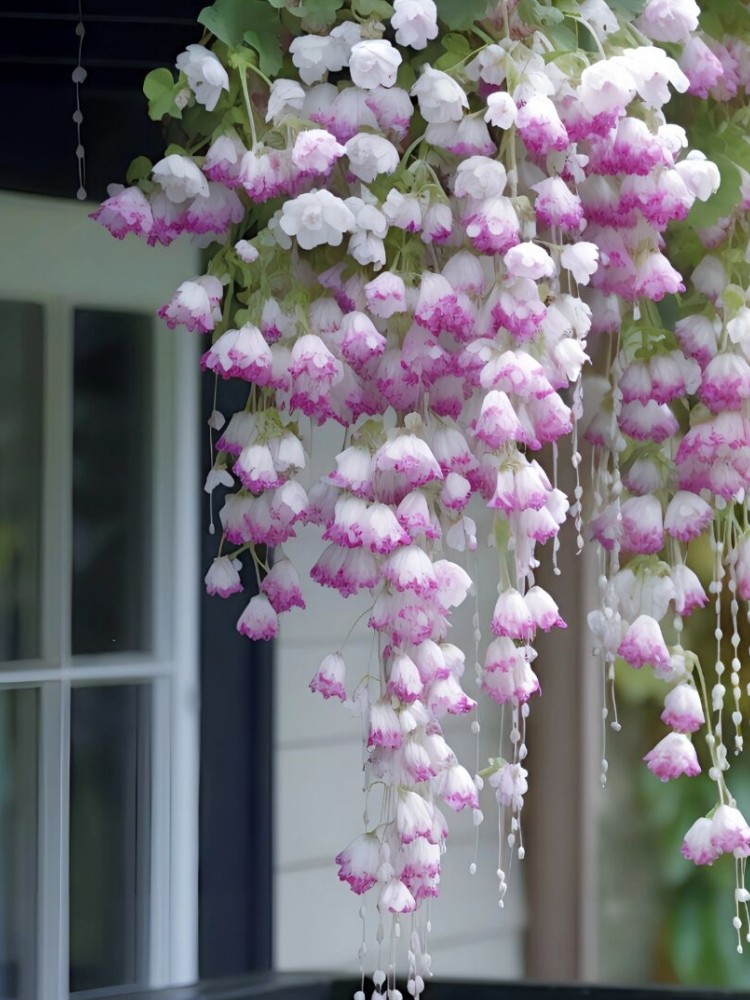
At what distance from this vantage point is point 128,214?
1.13m

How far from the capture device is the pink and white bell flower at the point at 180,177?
1.11 meters

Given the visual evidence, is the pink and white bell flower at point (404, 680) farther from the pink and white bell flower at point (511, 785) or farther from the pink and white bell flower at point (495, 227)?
the pink and white bell flower at point (495, 227)

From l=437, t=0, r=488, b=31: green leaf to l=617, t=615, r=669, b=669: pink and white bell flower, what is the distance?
0.56 metres

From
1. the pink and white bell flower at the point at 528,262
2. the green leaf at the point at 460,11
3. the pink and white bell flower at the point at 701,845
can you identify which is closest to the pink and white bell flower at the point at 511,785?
the pink and white bell flower at the point at 701,845

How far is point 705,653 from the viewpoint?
2461mm

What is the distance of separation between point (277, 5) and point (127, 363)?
70 cm

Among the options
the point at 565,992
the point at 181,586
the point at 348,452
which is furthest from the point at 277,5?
the point at 565,992

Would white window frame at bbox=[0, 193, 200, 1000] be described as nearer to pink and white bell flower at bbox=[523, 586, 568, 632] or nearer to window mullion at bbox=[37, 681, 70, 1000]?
window mullion at bbox=[37, 681, 70, 1000]

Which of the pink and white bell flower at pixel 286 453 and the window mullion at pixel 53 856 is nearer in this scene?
the pink and white bell flower at pixel 286 453

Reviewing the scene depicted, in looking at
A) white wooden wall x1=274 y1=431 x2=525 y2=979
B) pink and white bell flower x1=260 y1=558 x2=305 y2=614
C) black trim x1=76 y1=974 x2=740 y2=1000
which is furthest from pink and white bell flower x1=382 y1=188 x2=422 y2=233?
black trim x1=76 y1=974 x2=740 y2=1000

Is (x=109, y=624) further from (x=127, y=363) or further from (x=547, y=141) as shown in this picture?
(x=547, y=141)

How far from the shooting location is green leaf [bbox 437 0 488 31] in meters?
1.11

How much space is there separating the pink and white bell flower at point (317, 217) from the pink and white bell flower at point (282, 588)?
293mm

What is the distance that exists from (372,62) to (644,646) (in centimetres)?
58
